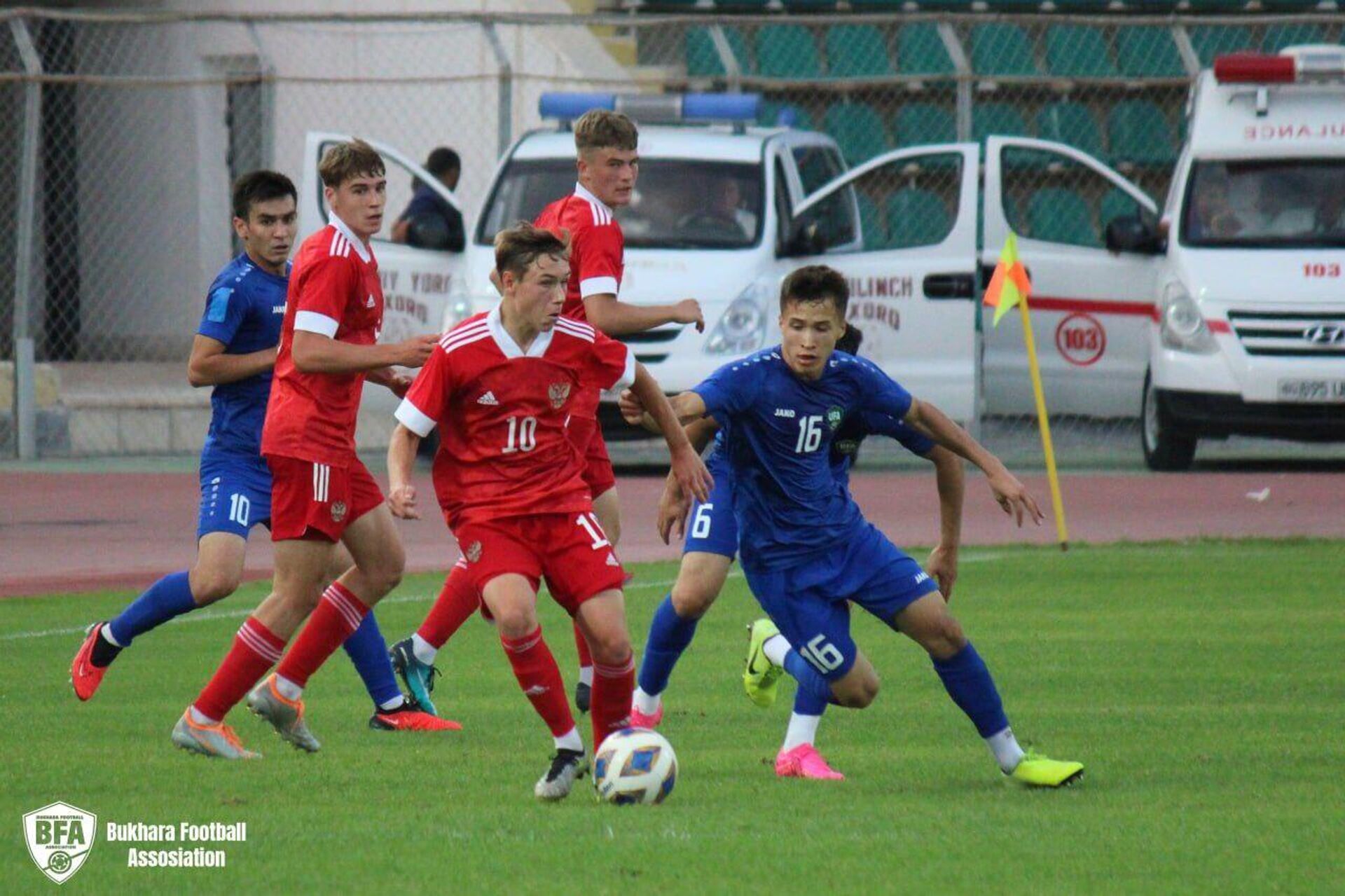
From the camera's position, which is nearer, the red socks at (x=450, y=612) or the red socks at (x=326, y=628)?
the red socks at (x=326, y=628)

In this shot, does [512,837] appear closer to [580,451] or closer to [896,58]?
[580,451]

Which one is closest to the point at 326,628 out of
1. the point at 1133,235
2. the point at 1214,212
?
the point at 1133,235

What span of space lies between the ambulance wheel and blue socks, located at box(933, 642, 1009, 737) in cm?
1052

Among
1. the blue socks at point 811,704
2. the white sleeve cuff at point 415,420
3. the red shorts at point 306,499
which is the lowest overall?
the blue socks at point 811,704

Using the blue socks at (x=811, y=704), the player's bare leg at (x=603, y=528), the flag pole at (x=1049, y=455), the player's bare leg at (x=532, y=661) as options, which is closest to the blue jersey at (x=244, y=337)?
the player's bare leg at (x=603, y=528)

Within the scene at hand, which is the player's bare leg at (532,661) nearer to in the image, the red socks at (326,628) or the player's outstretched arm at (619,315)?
the red socks at (326,628)

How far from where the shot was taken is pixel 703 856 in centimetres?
591

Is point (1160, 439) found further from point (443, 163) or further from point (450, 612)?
point (450, 612)

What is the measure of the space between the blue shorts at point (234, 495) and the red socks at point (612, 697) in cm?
158

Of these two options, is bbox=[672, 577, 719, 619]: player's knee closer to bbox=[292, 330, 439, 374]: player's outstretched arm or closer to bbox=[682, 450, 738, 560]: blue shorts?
bbox=[682, 450, 738, 560]: blue shorts

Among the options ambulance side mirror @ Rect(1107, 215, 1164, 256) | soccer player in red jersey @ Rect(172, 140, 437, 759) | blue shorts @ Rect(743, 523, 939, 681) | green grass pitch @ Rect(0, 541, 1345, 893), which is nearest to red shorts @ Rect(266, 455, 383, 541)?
soccer player in red jersey @ Rect(172, 140, 437, 759)

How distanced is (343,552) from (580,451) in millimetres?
1094

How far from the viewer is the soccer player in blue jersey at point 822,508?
7.10 metres

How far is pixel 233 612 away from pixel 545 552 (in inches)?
195
